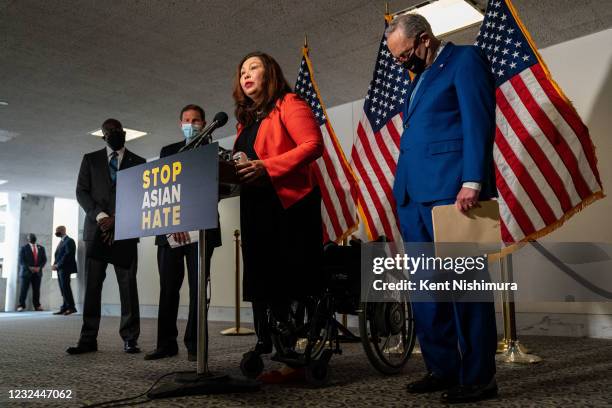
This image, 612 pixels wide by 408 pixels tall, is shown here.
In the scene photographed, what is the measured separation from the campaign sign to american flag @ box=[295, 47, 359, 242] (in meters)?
2.55

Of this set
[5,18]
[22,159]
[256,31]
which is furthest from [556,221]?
[22,159]

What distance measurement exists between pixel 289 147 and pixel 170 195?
482 millimetres

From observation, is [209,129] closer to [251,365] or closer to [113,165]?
[251,365]

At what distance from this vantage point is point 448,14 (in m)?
4.04

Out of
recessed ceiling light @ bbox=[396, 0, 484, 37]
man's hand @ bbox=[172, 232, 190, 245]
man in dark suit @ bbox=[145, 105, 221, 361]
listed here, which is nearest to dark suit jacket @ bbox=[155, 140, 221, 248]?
man in dark suit @ bbox=[145, 105, 221, 361]

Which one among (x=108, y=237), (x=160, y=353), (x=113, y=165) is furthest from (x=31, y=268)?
(x=160, y=353)

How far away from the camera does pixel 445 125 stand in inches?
66.8

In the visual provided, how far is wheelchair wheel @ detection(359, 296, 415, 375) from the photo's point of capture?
2293 mm

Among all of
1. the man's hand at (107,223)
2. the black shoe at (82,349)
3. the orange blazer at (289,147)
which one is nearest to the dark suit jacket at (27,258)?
the black shoe at (82,349)

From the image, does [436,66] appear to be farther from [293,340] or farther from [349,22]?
[349,22]

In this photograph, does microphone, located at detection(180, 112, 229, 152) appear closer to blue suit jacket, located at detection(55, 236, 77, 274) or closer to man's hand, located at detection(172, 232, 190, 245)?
man's hand, located at detection(172, 232, 190, 245)

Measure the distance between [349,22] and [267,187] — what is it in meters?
2.62

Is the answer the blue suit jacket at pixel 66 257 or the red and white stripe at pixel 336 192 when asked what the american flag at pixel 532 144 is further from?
the blue suit jacket at pixel 66 257

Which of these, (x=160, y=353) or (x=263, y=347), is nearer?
(x=263, y=347)
